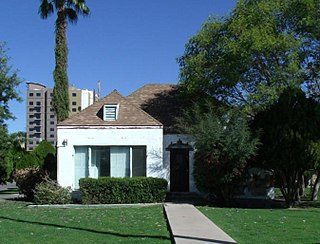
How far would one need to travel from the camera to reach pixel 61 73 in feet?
88.8

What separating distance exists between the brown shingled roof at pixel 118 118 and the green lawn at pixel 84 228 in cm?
763

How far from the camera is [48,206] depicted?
795 inches

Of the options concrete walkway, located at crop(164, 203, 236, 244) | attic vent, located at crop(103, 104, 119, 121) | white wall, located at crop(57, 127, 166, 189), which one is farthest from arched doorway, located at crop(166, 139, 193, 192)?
concrete walkway, located at crop(164, 203, 236, 244)

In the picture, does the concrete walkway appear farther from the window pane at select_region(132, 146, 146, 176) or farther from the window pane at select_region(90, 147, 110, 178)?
the window pane at select_region(90, 147, 110, 178)

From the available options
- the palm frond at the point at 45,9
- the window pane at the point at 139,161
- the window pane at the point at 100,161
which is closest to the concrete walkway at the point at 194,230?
the window pane at the point at 139,161

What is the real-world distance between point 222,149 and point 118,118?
243 inches

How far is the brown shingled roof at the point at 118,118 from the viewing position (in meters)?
23.1

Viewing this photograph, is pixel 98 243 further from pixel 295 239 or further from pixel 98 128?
pixel 98 128

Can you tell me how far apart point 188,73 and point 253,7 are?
4.31 metres

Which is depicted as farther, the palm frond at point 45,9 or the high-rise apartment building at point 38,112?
the high-rise apartment building at point 38,112

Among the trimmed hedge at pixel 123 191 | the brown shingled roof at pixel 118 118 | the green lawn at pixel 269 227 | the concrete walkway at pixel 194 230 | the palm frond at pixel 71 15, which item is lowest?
the green lawn at pixel 269 227

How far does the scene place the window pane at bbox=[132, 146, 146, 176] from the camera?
2323 centimetres

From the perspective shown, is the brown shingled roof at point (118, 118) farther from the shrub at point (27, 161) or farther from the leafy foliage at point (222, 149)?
the shrub at point (27, 161)

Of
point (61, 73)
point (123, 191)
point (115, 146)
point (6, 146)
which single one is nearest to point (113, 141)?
point (115, 146)
